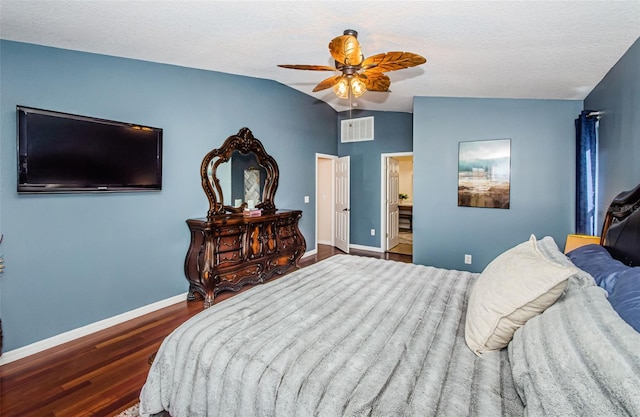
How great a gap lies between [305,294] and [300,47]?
2290 millimetres

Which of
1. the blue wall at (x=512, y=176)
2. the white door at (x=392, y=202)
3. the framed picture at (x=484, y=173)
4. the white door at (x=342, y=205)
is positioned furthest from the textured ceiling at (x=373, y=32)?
the white door at (x=342, y=205)

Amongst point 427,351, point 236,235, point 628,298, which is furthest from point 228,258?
point 628,298

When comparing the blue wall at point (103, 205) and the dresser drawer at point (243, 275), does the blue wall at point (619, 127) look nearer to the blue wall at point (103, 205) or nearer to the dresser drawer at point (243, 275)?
the dresser drawer at point (243, 275)

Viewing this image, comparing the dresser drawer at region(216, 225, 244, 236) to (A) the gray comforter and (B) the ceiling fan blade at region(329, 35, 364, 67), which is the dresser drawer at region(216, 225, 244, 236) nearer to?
(A) the gray comforter

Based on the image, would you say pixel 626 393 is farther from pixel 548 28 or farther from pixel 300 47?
pixel 300 47

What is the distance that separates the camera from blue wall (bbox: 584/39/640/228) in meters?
2.12

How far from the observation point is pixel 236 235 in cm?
374

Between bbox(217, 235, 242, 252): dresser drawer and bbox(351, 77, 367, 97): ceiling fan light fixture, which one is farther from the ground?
bbox(351, 77, 367, 97): ceiling fan light fixture

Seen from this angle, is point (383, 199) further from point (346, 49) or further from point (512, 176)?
point (346, 49)

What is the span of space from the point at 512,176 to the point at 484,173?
32cm

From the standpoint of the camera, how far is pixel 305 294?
6.11 ft

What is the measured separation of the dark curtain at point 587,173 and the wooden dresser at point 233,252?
137 inches

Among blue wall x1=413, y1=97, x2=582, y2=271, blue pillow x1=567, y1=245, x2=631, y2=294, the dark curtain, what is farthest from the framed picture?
blue pillow x1=567, y1=245, x2=631, y2=294

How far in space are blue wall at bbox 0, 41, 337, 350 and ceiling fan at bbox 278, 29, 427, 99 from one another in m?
1.73
